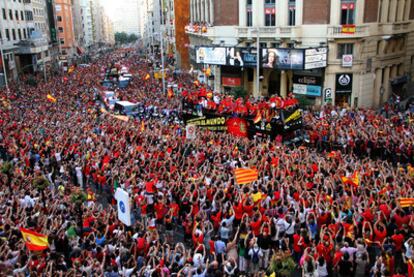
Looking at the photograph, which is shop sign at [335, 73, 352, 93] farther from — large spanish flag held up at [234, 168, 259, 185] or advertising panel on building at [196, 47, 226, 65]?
large spanish flag held up at [234, 168, 259, 185]

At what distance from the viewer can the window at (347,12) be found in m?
34.8

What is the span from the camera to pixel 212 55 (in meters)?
40.3

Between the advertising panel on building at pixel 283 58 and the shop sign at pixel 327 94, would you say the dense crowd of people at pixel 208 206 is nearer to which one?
the advertising panel on building at pixel 283 58

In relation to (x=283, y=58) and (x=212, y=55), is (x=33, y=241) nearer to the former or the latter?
(x=283, y=58)

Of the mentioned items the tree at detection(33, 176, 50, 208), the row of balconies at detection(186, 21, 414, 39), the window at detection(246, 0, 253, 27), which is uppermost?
the window at detection(246, 0, 253, 27)

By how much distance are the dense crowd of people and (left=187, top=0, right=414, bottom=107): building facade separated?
12.6 m

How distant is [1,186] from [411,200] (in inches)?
562

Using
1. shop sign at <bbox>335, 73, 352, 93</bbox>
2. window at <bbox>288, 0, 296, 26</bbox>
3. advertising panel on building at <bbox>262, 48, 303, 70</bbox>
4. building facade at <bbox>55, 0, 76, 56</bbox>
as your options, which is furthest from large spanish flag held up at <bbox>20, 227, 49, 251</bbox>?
building facade at <bbox>55, 0, 76, 56</bbox>

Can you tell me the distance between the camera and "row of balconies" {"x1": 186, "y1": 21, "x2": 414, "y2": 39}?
34656mm

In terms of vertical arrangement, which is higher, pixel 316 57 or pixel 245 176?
pixel 316 57

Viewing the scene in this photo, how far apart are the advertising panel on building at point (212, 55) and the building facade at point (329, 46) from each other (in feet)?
3.52

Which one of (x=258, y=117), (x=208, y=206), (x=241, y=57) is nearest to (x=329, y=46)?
(x=241, y=57)

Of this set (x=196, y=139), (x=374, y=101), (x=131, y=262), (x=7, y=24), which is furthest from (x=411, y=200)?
(x=7, y=24)

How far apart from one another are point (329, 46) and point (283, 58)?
150 inches
